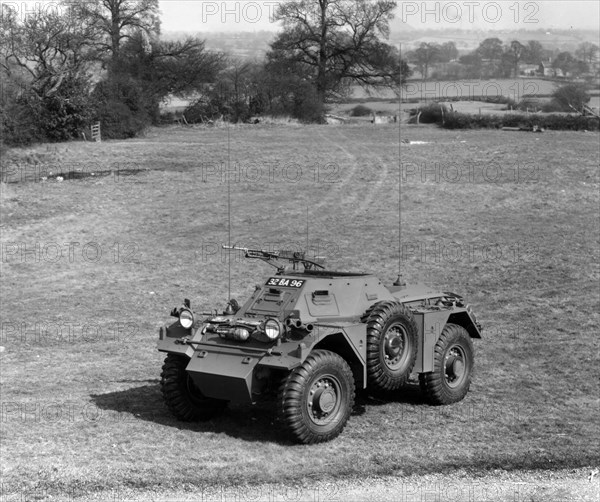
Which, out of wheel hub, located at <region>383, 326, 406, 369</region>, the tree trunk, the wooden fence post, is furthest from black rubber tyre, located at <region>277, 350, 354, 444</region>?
the tree trunk

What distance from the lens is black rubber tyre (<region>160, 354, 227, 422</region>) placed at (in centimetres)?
1146

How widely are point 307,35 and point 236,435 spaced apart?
4278cm

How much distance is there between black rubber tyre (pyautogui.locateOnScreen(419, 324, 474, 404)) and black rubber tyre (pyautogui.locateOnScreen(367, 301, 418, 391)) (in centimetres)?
57

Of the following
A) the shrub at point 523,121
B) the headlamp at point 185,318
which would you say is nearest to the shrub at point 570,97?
the shrub at point 523,121

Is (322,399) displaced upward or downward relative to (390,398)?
upward

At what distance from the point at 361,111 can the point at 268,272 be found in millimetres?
30170

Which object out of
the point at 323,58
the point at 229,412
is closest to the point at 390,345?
the point at 229,412

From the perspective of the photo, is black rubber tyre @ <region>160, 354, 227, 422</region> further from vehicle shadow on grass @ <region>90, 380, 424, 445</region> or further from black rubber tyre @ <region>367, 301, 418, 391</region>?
black rubber tyre @ <region>367, 301, 418, 391</region>

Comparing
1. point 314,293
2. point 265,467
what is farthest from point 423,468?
point 314,293

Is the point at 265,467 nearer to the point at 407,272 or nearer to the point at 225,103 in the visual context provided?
the point at 407,272

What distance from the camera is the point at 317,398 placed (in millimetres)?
10695

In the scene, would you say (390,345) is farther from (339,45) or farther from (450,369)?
(339,45)

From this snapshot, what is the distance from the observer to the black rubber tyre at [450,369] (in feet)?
40.5

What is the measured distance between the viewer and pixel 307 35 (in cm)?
5172
